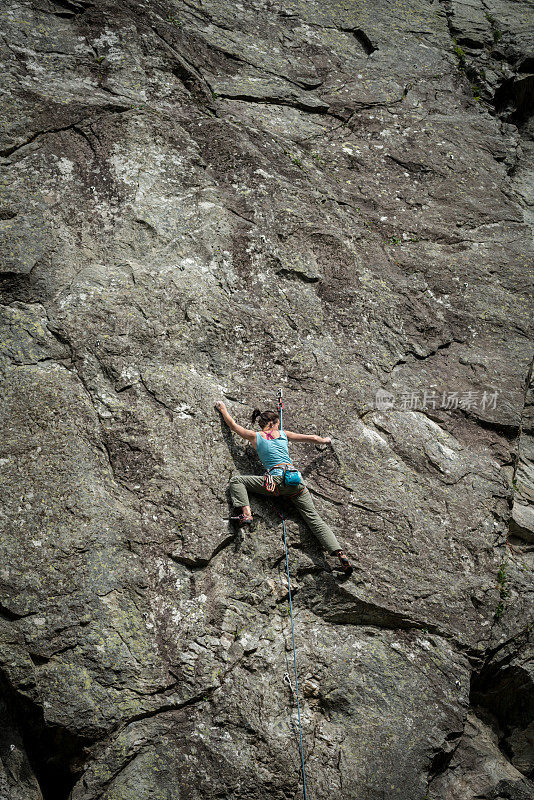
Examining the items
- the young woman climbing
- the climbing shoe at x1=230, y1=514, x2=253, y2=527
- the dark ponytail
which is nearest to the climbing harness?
the young woman climbing

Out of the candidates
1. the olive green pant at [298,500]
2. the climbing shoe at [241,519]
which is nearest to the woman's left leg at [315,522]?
the olive green pant at [298,500]

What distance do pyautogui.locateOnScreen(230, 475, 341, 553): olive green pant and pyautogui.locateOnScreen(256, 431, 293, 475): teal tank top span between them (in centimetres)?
19

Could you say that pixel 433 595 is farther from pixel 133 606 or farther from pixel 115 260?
pixel 115 260

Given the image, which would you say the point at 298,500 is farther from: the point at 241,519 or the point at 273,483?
the point at 241,519

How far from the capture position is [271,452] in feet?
24.0

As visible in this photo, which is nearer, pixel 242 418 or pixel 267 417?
pixel 267 417

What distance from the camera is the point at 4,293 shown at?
25.1ft

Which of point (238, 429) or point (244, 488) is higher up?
point (238, 429)

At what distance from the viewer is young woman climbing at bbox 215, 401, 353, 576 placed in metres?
7.16

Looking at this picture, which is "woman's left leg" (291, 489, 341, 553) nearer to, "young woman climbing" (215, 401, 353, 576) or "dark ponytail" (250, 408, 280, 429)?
"young woman climbing" (215, 401, 353, 576)

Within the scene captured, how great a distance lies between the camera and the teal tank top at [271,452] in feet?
24.0

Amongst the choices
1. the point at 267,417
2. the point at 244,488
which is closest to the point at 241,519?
the point at 244,488

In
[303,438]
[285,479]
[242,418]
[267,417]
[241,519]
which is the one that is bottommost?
[241,519]

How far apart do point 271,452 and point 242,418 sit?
2.39 feet
